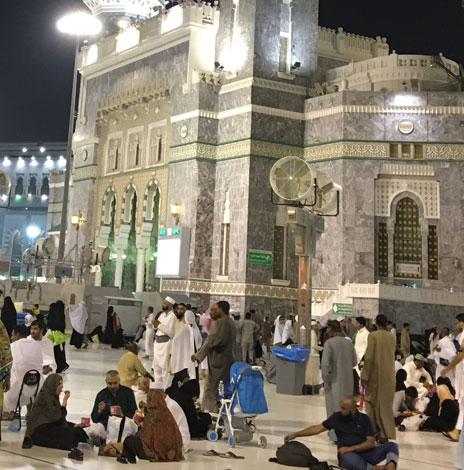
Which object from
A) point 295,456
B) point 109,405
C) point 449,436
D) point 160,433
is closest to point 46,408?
point 109,405

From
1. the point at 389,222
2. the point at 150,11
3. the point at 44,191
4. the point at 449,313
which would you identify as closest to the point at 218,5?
the point at 150,11

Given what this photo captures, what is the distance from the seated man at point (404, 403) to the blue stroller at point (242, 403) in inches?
105

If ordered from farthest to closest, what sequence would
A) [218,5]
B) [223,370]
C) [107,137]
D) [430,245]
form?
[107,137] < [218,5] < [430,245] < [223,370]

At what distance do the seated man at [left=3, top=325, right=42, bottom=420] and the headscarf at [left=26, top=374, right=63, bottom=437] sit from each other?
31.7 inches

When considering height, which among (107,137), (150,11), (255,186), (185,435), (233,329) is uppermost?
(150,11)

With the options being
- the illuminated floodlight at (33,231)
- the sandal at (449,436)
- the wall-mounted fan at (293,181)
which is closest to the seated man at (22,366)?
the sandal at (449,436)

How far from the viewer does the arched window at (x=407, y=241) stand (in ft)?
69.4

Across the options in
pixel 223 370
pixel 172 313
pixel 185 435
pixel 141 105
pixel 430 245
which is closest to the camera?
pixel 185 435

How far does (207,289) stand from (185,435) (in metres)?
16.2

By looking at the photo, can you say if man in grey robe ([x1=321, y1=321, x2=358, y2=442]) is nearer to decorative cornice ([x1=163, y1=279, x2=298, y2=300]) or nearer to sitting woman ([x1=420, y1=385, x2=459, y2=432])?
sitting woman ([x1=420, y1=385, x2=459, y2=432])

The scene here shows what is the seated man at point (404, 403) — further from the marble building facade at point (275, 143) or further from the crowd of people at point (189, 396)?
the marble building facade at point (275, 143)

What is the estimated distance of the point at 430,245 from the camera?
21.0 m

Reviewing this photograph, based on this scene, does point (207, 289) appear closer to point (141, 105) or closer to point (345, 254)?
point (345, 254)

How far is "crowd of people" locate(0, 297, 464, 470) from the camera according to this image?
5836 mm
